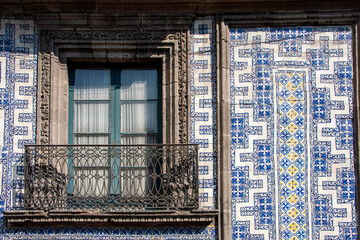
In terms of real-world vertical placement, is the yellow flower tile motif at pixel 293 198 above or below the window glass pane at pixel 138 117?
below

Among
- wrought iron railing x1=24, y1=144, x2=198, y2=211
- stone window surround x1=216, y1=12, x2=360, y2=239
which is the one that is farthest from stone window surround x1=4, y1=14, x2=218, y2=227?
stone window surround x1=216, y1=12, x2=360, y2=239

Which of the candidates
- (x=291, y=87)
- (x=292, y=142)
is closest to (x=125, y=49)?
(x=291, y=87)

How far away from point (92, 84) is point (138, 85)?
1.98ft

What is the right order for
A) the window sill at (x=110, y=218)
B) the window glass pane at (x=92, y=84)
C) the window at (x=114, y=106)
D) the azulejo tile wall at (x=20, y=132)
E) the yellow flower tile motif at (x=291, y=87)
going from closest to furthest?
1. the window sill at (x=110, y=218)
2. the azulejo tile wall at (x=20, y=132)
3. the yellow flower tile motif at (x=291, y=87)
4. the window at (x=114, y=106)
5. the window glass pane at (x=92, y=84)

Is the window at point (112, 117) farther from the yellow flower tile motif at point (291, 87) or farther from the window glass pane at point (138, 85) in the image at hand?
the yellow flower tile motif at point (291, 87)

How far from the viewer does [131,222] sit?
7.28 metres

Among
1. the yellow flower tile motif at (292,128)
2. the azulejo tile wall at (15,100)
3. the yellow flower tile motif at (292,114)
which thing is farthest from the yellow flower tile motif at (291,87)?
the azulejo tile wall at (15,100)

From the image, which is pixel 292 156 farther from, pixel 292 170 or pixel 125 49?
pixel 125 49

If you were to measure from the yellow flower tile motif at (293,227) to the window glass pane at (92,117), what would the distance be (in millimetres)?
2579

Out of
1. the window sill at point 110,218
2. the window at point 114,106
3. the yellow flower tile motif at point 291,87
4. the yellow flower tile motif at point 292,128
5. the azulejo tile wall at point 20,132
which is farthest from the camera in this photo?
the window at point 114,106

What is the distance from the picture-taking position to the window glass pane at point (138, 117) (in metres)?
7.99

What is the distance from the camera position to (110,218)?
23.9 feet

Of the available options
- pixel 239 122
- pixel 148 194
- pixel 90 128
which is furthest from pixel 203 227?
pixel 90 128

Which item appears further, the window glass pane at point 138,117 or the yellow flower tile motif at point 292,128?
the window glass pane at point 138,117
